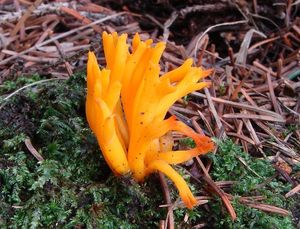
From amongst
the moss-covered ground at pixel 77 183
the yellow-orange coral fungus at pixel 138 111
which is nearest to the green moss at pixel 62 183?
the moss-covered ground at pixel 77 183

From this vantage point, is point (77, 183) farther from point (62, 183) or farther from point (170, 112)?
point (170, 112)

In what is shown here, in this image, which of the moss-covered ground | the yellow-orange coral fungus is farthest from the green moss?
the yellow-orange coral fungus

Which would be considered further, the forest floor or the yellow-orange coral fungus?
the forest floor

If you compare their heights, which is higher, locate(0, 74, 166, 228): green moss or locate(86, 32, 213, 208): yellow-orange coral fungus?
locate(86, 32, 213, 208): yellow-orange coral fungus

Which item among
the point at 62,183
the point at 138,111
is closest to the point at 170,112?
the point at 138,111

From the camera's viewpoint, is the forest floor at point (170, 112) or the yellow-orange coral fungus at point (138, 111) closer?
the yellow-orange coral fungus at point (138, 111)

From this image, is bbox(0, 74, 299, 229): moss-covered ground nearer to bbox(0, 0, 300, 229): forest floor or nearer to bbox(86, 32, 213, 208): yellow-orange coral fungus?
bbox(0, 0, 300, 229): forest floor

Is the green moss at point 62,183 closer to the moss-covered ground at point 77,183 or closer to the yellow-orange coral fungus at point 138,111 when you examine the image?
the moss-covered ground at point 77,183

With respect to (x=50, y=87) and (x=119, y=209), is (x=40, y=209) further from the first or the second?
(x=50, y=87)
